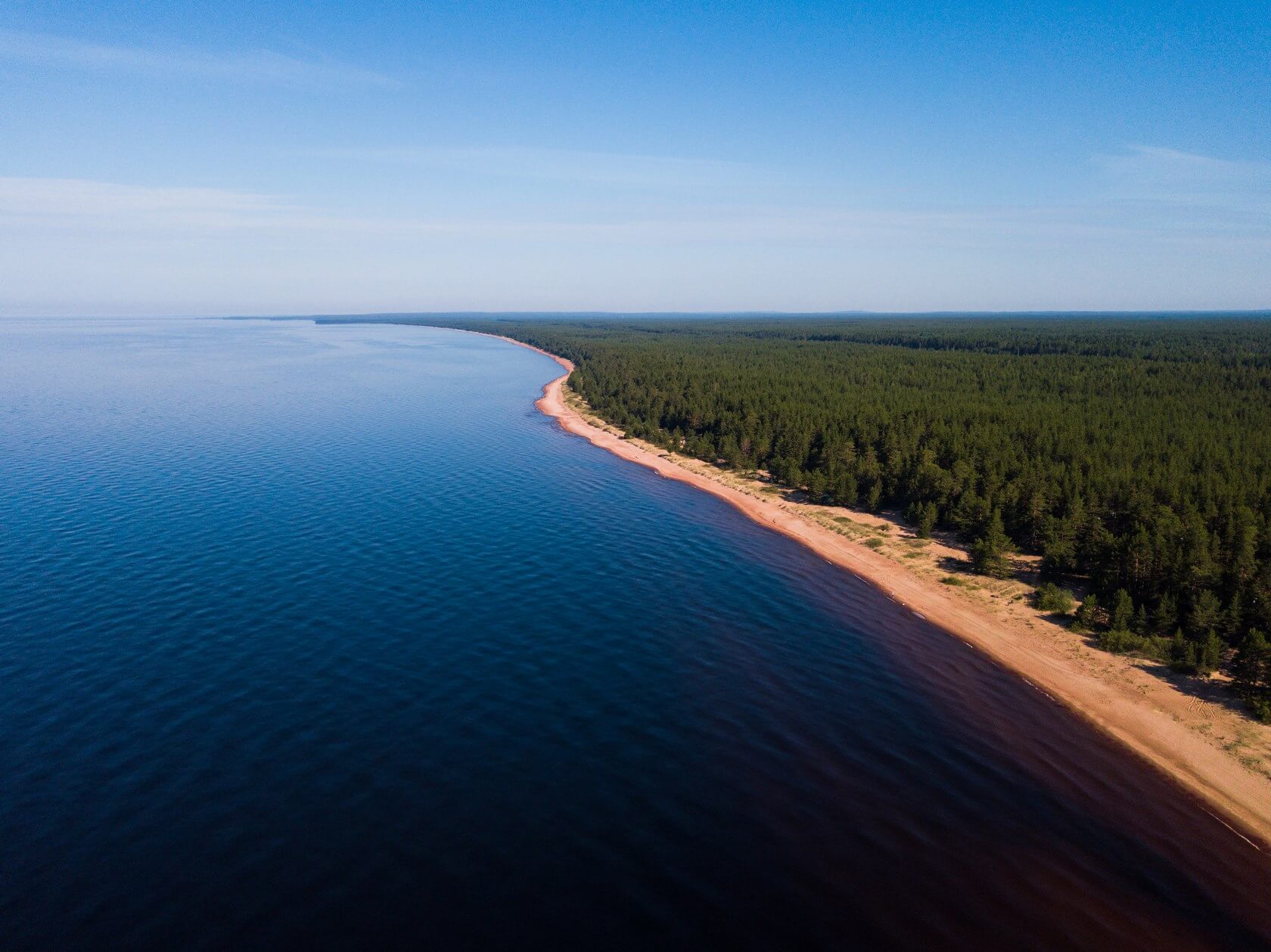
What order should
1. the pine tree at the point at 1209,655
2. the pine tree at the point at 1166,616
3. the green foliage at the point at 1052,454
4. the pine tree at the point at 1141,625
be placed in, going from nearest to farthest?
the pine tree at the point at 1209,655
the pine tree at the point at 1166,616
the pine tree at the point at 1141,625
the green foliage at the point at 1052,454

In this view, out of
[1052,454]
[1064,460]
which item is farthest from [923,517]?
[1052,454]

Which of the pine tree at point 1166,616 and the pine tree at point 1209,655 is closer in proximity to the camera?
the pine tree at point 1209,655

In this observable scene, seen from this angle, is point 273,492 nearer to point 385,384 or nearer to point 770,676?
point 770,676

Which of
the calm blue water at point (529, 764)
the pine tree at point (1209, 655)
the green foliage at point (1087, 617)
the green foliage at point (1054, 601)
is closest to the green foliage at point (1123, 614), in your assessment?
Answer: the green foliage at point (1087, 617)

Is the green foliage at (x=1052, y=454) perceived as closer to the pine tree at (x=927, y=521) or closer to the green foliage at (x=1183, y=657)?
the green foliage at (x=1183, y=657)

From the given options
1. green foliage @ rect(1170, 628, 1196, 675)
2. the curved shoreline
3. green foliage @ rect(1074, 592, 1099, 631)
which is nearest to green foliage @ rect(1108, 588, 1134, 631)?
green foliage @ rect(1074, 592, 1099, 631)

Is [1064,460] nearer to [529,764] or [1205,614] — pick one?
[1205,614]
